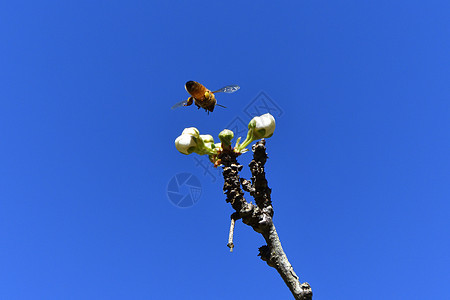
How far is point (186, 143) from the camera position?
3.41 metres

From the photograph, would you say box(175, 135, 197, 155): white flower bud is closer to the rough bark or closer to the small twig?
the rough bark

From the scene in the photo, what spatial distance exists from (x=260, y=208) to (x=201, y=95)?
1.36 metres

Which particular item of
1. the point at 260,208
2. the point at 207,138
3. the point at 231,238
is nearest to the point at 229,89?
the point at 207,138

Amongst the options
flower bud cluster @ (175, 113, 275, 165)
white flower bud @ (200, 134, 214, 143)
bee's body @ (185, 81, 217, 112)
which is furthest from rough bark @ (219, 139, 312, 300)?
bee's body @ (185, 81, 217, 112)

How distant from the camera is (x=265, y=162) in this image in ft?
11.4

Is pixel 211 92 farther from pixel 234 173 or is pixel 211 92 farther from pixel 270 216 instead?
pixel 270 216

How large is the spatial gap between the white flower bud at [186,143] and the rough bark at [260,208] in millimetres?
325

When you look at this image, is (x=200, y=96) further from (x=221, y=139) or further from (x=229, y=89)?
(x=221, y=139)

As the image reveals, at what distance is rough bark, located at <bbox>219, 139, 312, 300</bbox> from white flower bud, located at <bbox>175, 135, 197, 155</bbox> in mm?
325

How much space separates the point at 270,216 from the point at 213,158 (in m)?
0.87

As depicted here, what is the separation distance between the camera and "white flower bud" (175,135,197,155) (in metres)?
3.42

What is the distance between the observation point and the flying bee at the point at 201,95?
3475 millimetres

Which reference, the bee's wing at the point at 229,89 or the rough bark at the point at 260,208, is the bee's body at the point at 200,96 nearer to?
the bee's wing at the point at 229,89

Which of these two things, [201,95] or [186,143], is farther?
[201,95]
